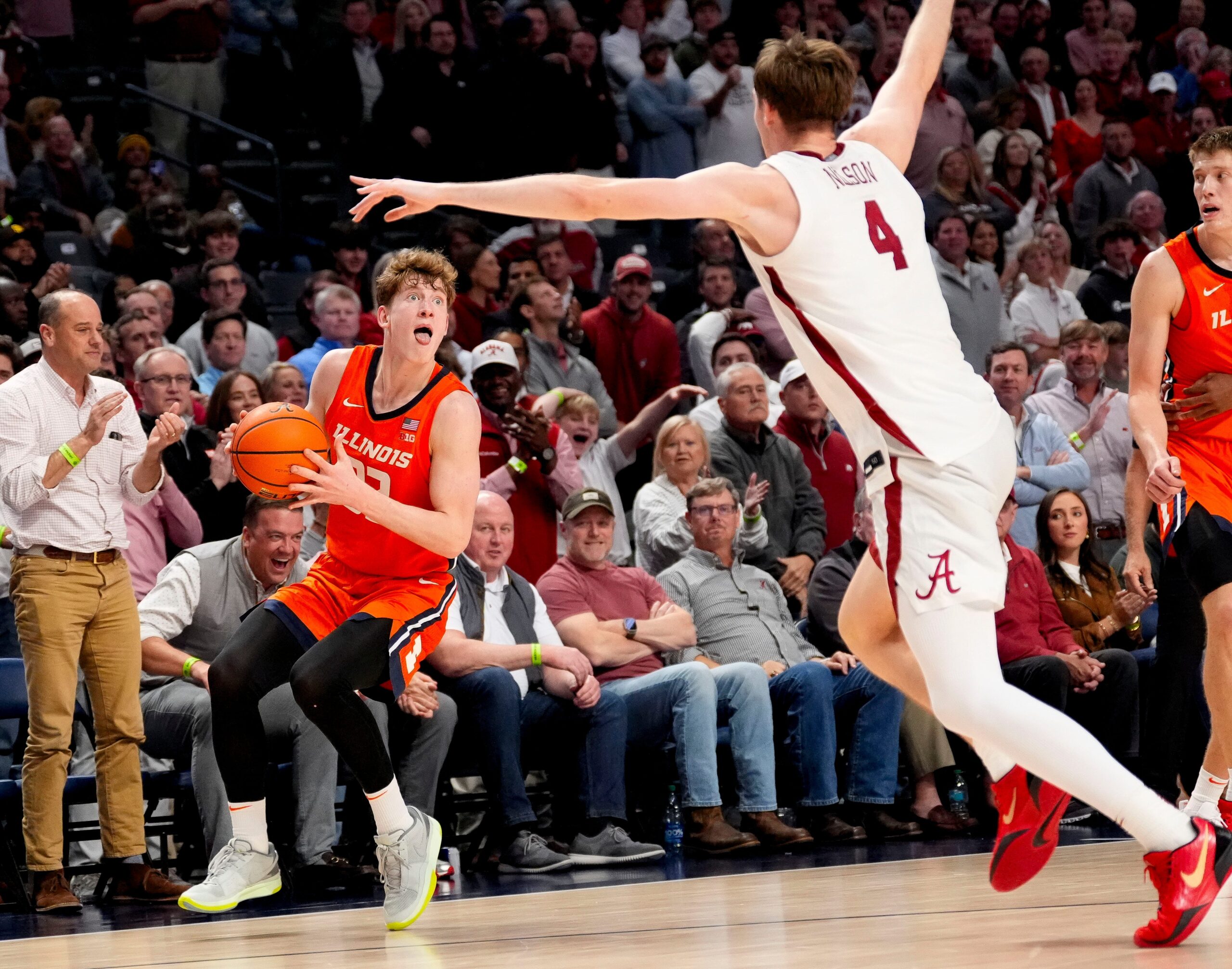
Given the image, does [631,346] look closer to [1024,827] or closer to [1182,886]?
[1024,827]

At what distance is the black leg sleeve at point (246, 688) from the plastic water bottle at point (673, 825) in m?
2.56

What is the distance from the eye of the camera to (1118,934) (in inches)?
154

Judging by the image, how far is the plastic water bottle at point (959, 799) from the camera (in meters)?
7.46

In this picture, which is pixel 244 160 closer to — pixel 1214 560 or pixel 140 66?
pixel 140 66

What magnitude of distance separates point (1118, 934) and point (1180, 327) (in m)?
2.15

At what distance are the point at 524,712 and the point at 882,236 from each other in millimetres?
3574

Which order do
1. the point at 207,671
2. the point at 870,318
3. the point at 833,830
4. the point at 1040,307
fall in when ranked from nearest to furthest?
the point at 870,318 → the point at 207,671 → the point at 833,830 → the point at 1040,307

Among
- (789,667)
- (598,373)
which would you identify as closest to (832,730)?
(789,667)

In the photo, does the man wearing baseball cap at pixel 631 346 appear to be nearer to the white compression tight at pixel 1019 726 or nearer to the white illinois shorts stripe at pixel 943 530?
the white illinois shorts stripe at pixel 943 530

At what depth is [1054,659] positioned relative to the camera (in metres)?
7.50

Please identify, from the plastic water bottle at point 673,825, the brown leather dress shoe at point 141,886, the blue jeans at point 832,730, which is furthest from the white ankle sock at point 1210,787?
the brown leather dress shoe at point 141,886

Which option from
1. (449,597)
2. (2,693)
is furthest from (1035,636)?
(2,693)

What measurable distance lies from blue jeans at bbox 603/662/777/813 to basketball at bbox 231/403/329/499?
2516 millimetres

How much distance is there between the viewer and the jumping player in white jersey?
12.0 ft
